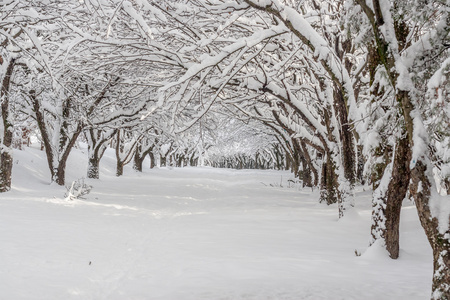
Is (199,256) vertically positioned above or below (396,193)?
below

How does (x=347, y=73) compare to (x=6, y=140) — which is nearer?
(x=347, y=73)

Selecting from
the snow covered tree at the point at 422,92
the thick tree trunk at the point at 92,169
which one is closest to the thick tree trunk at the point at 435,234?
the snow covered tree at the point at 422,92

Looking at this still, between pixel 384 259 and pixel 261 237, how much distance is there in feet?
6.92

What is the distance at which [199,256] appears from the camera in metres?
5.28

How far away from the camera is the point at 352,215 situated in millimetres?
7855

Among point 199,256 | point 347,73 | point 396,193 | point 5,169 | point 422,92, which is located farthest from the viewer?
point 5,169

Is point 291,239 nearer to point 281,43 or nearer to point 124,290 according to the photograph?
point 124,290

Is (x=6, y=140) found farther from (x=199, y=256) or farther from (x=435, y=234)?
(x=435, y=234)

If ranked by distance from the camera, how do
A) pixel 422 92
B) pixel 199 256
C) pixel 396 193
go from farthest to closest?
pixel 199 256 → pixel 396 193 → pixel 422 92

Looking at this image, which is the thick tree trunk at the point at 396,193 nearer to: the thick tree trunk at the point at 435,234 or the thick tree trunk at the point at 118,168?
the thick tree trunk at the point at 435,234

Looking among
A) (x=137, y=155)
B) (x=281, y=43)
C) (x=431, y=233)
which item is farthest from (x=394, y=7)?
(x=137, y=155)

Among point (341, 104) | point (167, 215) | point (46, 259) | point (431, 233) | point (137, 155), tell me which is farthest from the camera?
point (137, 155)

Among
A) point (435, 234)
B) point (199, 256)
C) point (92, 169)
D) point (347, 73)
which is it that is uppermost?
point (347, 73)

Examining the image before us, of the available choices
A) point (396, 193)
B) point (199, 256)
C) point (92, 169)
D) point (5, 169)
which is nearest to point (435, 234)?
point (396, 193)
